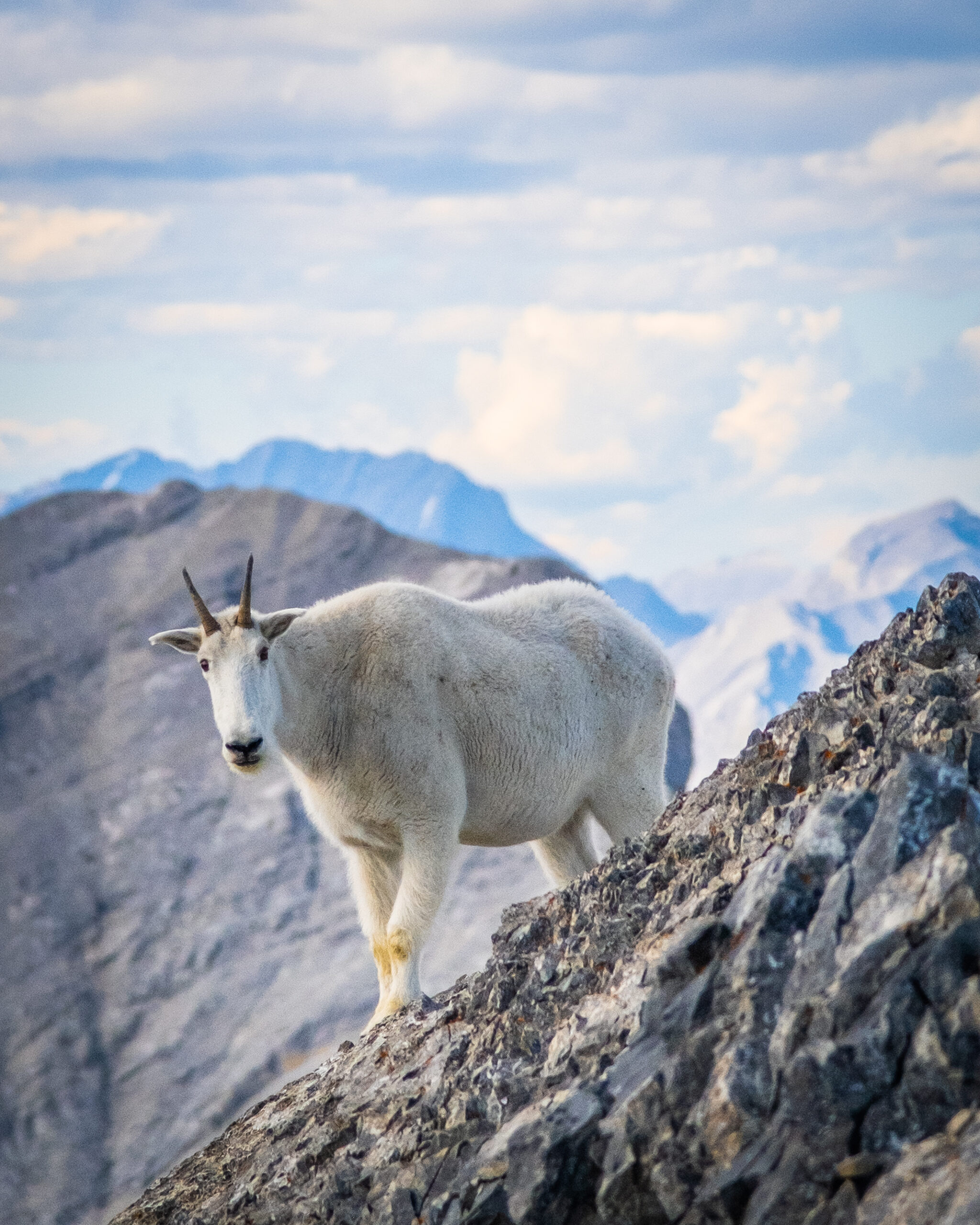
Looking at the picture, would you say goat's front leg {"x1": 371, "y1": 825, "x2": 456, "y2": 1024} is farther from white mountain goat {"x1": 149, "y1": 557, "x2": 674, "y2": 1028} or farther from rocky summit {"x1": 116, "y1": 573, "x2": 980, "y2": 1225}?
rocky summit {"x1": 116, "y1": 573, "x2": 980, "y2": 1225}

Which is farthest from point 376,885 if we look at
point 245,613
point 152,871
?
point 152,871

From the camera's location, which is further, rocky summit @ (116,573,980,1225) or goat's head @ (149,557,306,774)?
goat's head @ (149,557,306,774)

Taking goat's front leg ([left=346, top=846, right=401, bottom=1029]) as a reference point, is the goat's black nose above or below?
above

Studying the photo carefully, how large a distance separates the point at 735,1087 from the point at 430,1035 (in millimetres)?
3213

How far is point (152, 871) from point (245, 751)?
1325 inches

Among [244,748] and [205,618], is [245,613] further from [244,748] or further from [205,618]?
[244,748]

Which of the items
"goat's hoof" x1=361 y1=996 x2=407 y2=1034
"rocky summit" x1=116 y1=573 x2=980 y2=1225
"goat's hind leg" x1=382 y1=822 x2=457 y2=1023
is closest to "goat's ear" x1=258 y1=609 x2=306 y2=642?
"goat's hind leg" x1=382 y1=822 x2=457 y2=1023

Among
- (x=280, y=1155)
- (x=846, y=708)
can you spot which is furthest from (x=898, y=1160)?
(x=280, y=1155)

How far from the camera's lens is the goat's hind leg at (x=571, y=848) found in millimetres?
12883

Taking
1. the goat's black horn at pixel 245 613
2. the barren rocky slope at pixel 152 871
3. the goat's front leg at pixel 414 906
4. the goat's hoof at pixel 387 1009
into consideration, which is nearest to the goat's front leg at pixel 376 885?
the goat's front leg at pixel 414 906

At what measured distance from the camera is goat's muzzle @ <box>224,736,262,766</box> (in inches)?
403

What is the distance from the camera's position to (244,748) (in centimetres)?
1026

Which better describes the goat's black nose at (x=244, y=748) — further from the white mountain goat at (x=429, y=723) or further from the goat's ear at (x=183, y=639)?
the goat's ear at (x=183, y=639)

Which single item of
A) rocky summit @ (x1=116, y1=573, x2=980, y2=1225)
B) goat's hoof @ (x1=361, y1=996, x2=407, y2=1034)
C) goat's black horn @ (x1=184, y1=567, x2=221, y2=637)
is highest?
goat's black horn @ (x1=184, y1=567, x2=221, y2=637)
